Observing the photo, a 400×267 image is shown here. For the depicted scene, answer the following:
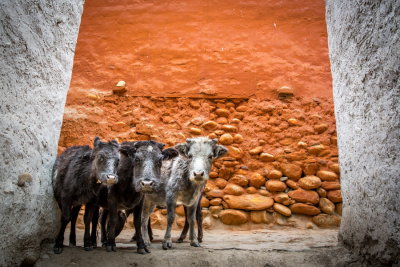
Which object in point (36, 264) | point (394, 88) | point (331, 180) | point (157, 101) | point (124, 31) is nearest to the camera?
point (394, 88)

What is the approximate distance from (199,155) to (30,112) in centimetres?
203

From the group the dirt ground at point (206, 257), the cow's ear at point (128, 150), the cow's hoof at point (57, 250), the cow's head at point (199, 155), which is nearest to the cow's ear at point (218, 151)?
the cow's head at point (199, 155)

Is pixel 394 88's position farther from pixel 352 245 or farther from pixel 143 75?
pixel 143 75

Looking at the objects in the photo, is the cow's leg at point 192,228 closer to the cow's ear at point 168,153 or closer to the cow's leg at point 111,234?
the cow's ear at point 168,153

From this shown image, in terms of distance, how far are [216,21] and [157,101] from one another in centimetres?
275

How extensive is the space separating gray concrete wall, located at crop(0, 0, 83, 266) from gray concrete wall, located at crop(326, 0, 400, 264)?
2909 mm

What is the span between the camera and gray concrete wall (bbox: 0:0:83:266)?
8.45 feet

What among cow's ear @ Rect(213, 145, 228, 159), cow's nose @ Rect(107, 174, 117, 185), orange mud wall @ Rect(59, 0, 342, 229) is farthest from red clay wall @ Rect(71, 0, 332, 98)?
cow's nose @ Rect(107, 174, 117, 185)

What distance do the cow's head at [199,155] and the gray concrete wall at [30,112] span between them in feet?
5.20

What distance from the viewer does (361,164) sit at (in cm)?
292

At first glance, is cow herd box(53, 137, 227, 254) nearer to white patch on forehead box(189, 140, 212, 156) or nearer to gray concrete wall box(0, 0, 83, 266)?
white patch on forehead box(189, 140, 212, 156)

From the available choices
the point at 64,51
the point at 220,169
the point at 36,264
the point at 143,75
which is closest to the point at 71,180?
the point at 36,264

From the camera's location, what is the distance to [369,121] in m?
2.78

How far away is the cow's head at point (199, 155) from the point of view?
389cm
